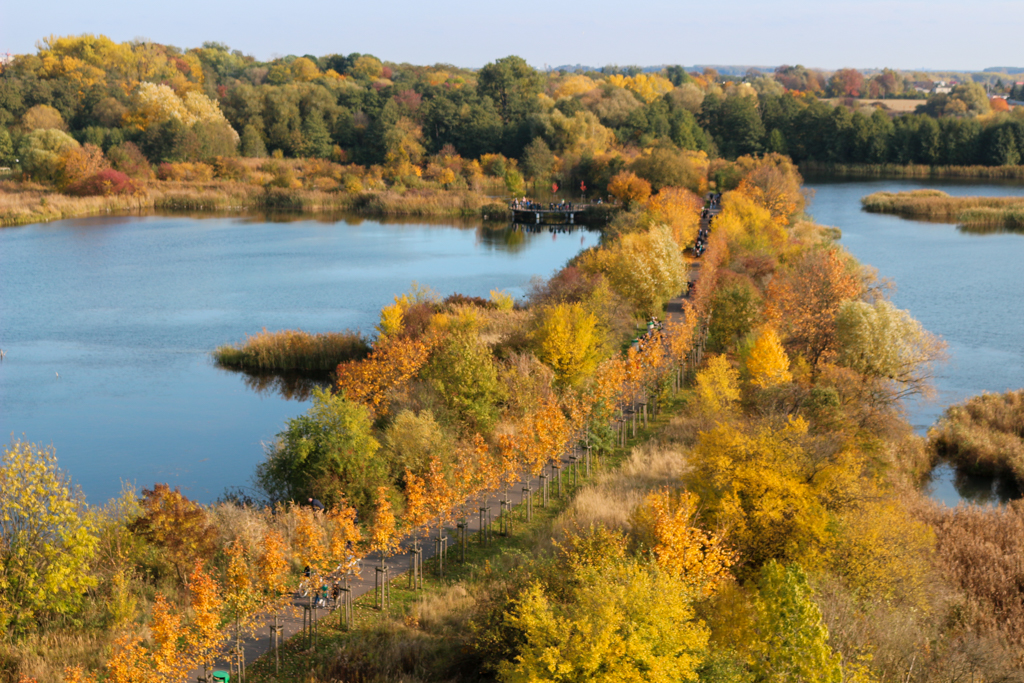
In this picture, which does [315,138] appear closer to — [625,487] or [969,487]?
[969,487]

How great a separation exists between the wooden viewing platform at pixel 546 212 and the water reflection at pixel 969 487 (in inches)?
2380

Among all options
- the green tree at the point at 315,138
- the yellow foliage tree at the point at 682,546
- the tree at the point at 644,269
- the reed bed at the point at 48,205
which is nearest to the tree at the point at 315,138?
the green tree at the point at 315,138

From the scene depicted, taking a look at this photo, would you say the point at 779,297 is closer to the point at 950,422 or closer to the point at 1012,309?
the point at 950,422

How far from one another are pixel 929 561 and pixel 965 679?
18.3 ft

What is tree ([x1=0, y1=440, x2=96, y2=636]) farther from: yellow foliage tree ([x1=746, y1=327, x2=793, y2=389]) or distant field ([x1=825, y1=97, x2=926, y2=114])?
distant field ([x1=825, y1=97, x2=926, y2=114])

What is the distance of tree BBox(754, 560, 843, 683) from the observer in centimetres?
1340

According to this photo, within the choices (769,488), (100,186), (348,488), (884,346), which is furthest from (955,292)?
(100,186)

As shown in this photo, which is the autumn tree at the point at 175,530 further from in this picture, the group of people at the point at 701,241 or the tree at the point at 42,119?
the tree at the point at 42,119

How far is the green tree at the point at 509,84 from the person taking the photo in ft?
385

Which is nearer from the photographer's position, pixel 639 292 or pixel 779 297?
pixel 779 297

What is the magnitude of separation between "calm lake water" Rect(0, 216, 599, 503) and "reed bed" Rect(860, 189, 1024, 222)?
99.2 feet

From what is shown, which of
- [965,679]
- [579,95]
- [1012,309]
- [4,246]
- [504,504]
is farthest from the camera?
[579,95]

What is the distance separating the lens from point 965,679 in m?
15.3

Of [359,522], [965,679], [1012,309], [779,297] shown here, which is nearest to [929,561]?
[965,679]
